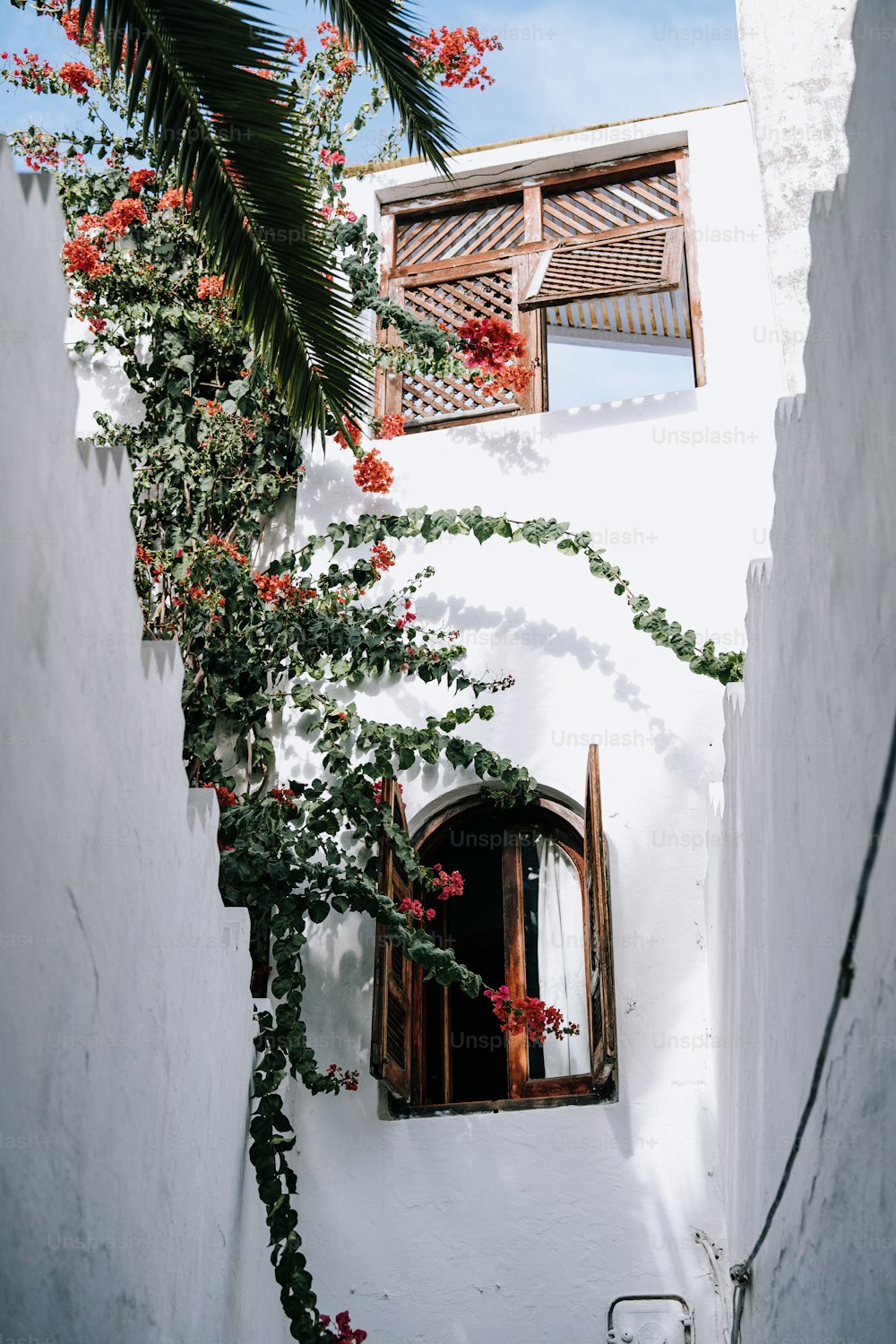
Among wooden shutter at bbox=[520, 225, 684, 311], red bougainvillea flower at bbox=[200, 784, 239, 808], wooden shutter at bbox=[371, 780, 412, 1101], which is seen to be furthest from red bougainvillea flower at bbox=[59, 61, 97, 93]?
wooden shutter at bbox=[371, 780, 412, 1101]

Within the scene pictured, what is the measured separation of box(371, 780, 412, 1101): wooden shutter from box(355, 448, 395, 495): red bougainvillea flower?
64.9 inches

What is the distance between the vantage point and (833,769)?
342cm

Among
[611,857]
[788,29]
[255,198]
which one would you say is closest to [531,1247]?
[611,857]

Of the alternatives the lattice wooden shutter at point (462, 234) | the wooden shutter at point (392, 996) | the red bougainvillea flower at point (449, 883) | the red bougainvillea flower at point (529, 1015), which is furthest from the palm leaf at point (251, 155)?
the lattice wooden shutter at point (462, 234)

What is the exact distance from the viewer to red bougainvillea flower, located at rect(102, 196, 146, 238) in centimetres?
820

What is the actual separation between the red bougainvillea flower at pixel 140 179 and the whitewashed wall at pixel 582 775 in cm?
125

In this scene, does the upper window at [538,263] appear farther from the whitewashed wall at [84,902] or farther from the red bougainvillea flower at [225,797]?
the whitewashed wall at [84,902]

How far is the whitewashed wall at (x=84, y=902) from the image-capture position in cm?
361

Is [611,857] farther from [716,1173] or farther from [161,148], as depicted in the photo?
[161,148]

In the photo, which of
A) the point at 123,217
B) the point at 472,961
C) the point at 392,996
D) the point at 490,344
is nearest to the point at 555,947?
the point at 472,961

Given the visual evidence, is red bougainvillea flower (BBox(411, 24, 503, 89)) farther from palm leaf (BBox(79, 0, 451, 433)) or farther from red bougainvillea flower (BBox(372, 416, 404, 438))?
palm leaf (BBox(79, 0, 451, 433))

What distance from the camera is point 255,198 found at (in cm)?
560

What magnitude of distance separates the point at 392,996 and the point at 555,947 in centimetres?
85

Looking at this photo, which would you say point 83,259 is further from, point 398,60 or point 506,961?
point 506,961
